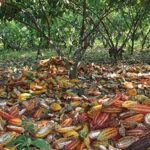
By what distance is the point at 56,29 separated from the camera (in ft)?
58.0

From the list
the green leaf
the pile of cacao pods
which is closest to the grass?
the pile of cacao pods

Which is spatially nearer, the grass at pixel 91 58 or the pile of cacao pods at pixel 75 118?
the pile of cacao pods at pixel 75 118

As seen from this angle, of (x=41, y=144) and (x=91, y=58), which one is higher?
(x=41, y=144)

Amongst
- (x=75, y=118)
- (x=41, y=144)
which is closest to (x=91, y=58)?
(x=75, y=118)

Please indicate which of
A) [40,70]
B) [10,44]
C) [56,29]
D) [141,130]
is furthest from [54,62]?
[10,44]

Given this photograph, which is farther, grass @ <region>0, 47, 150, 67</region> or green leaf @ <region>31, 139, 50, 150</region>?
grass @ <region>0, 47, 150, 67</region>

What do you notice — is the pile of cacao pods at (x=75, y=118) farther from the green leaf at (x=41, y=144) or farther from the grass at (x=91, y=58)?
the grass at (x=91, y=58)

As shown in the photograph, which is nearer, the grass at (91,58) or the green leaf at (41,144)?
the green leaf at (41,144)

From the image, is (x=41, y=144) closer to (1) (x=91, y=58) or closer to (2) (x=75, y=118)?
(2) (x=75, y=118)

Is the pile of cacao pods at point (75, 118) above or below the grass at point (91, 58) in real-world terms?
above

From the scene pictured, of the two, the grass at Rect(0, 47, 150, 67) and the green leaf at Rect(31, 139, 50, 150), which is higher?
the green leaf at Rect(31, 139, 50, 150)

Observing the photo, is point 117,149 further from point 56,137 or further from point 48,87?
point 48,87

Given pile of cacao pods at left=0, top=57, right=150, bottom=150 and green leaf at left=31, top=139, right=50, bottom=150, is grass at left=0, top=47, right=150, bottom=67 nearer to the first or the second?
pile of cacao pods at left=0, top=57, right=150, bottom=150

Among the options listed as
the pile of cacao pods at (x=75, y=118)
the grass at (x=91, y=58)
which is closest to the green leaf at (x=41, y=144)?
the pile of cacao pods at (x=75, y=118)
